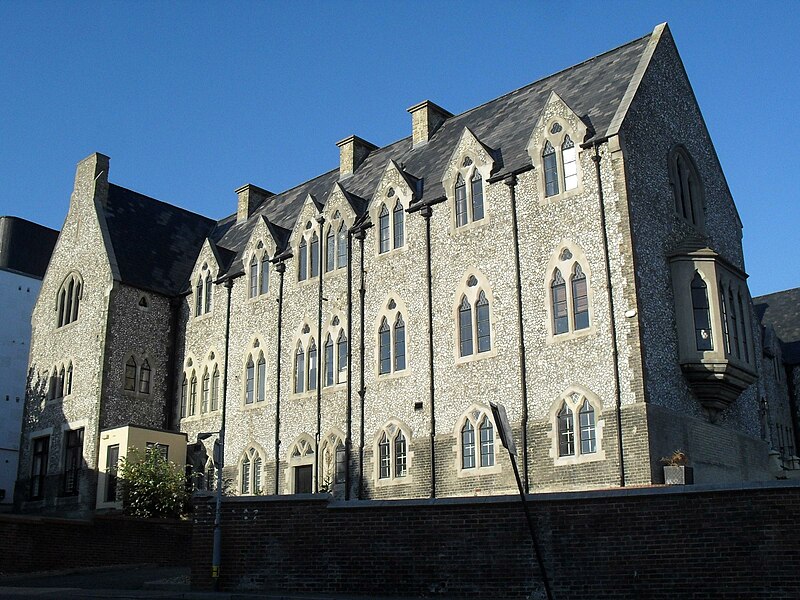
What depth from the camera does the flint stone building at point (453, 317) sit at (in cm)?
2461

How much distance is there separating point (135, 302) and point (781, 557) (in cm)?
2779

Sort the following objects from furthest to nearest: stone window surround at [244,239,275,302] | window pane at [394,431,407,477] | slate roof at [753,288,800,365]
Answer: slate roof at [753,288,800,365] → stone window surround at [244,239,275,302] → window pane at [394,431,407,477]

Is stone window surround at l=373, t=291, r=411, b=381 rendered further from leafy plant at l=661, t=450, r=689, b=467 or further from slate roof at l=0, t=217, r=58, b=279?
slate roof at l=0, t=217, r=58, b=279

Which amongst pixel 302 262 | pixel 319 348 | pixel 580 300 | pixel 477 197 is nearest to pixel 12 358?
pixel 302 262

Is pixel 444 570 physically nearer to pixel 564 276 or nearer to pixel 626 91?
pixel 564 276

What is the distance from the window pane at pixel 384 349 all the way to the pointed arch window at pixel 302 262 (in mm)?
4676

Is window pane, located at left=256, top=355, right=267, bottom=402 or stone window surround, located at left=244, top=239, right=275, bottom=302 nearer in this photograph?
window pane, located at left=256, top=355, right=267, bottom=402

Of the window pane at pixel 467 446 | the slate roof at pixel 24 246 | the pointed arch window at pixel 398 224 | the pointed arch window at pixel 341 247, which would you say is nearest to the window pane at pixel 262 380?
the pointed arch window at pixel 341 247

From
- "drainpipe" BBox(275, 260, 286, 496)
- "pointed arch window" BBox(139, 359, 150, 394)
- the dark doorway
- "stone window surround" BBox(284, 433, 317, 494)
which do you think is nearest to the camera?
"stone window surround" BBox(284, 433, 317, 494)

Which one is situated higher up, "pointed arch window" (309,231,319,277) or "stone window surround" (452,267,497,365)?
"pointed arch window" (309,231,319,277)

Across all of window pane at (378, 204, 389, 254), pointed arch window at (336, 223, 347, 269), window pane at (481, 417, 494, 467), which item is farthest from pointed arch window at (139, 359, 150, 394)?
window pane at (481, 417, 494, 467)

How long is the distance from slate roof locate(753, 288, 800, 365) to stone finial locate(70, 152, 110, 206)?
99.6 ft

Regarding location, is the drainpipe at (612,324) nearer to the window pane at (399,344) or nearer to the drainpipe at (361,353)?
the window pane at (399,344)

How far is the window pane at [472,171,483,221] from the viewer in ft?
92.7
